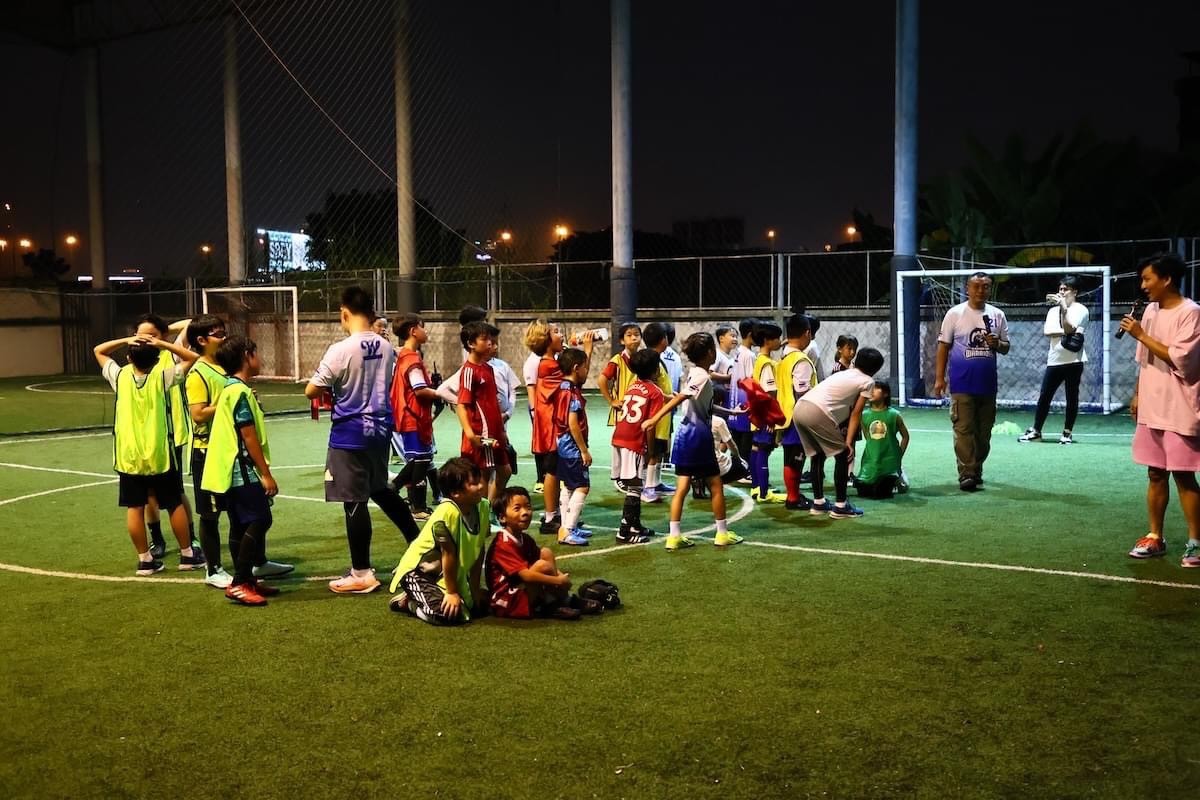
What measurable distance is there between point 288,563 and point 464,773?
14.1ft

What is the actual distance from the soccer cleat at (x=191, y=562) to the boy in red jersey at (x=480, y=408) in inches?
83.3

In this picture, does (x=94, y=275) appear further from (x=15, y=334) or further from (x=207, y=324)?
(x=207, y=324)

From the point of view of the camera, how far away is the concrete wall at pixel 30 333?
34.9 m

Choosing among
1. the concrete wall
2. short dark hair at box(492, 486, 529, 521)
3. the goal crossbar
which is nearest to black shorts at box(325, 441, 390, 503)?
short dark hair at box(492, 486, 529, 521)

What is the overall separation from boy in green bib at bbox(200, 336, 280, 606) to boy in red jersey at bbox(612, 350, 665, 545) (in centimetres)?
291

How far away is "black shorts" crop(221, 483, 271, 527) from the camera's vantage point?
22.9 ft

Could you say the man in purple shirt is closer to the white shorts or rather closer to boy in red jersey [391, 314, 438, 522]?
the white shorts

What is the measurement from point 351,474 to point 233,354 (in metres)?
1.07

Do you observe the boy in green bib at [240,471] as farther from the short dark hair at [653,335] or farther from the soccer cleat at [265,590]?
the short dark hair at [653,335]

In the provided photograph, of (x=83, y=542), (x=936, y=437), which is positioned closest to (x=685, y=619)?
(x=83, y=542)

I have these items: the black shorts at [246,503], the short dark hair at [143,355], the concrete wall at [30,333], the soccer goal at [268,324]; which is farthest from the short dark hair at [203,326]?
the concrete wall at [30,333]

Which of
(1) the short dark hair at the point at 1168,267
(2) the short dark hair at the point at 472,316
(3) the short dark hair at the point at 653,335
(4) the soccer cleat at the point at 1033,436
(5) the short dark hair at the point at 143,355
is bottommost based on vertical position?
(4) the soccer cleat at the point at 1033,436

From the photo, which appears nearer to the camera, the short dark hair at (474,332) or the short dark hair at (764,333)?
the short dark hair at (474,332)

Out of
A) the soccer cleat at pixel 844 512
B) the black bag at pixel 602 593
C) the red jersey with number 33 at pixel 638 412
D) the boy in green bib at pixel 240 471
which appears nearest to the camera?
the black bag at pixel 602 593
